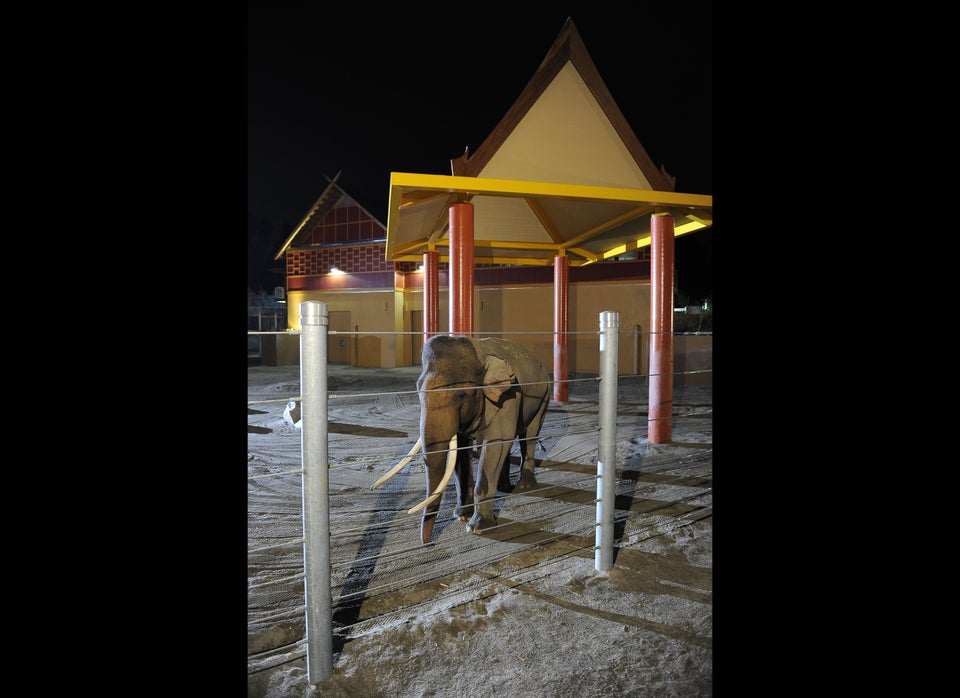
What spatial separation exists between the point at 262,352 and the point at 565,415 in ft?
48.8

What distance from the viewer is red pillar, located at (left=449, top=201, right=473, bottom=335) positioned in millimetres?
6234

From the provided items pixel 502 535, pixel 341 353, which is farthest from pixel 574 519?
pixel 341 353

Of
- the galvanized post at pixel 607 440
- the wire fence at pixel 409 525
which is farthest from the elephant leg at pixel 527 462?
the galvanized post at pixel 607 440

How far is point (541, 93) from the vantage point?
6.51 metres

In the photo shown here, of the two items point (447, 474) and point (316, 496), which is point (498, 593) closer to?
point (447, 474)

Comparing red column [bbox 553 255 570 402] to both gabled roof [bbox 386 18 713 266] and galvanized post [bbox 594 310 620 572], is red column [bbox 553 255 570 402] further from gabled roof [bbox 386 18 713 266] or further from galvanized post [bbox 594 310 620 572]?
galvanized post [bbox 594 310 620 572]

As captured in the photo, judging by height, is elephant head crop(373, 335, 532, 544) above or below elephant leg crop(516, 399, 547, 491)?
above

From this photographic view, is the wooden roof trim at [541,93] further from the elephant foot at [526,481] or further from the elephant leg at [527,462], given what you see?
the elephant foot at [526,481]

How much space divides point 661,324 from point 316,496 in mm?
5844

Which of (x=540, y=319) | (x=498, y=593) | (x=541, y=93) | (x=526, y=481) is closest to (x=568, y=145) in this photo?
A: (x=541, y=93)

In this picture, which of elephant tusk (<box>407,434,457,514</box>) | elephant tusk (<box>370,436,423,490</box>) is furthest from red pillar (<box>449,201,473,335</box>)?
elephant tusk (<box>407,434,457,514</box>)

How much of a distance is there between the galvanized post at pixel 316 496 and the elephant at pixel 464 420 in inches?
45.3

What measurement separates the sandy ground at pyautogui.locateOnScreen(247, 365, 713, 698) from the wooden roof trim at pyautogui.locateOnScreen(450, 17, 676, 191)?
3.94 meters

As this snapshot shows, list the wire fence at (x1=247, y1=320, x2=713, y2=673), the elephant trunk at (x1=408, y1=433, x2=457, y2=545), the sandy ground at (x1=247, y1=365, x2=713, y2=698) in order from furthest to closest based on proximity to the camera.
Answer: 1. the elephant trunk at (x1=408, y1=433, x2=457, y2=545)
2. the wire fence at (x1=247, y1=320, x2=713, y2=673)
3. the sandy ground at (x1=247, y1=365, x2=713, y2=698)
